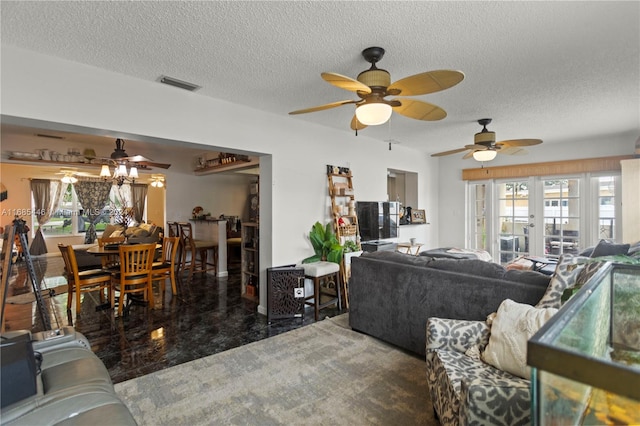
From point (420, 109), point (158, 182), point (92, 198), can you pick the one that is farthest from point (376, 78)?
point (92, 198)

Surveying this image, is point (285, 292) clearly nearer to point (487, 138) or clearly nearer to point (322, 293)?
point (322, 293)

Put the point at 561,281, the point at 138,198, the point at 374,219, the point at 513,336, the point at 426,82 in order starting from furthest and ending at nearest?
the point at 138,198, the point at 374,219, the point at 426,82, the point at 561,281, the point at 513,336

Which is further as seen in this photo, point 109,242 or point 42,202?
point 42,202

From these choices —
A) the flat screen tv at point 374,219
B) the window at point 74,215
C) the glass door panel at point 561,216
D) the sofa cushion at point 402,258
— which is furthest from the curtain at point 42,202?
the glass door panel at point 561,216

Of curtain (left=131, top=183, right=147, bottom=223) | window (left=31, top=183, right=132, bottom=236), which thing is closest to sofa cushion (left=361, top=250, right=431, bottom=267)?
window (left=31, top=183, right=132, bottom=236)

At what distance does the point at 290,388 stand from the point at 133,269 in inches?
107

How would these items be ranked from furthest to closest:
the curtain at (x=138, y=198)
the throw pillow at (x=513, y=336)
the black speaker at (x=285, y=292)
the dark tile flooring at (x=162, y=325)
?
the curtain at (x=138, y=198), the black speaker at (x=285, y=292), the dark tile flooring at (x=162, y=325), the throw pillow at (x=513, y=336)

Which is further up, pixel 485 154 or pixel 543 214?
pixel 485 154

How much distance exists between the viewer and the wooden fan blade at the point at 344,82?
6.40 feet

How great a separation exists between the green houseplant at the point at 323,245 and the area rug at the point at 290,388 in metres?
1.36

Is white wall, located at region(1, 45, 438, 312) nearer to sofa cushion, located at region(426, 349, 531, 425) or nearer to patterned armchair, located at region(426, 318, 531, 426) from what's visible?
patterned armchair, located at region(426, 318, 531, 426)

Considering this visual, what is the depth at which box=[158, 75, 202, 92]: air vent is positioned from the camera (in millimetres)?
2809

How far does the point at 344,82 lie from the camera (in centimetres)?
204

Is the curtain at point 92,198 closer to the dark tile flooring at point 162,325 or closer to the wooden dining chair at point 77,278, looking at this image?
the dark tile flooring at point 162,325
